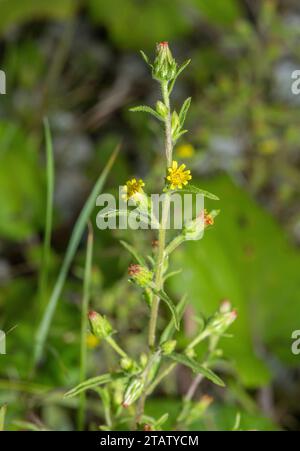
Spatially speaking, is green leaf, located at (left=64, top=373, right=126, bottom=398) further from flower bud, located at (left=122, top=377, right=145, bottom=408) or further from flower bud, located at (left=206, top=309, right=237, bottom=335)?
flower bud, located at (left=206, top=309, right=237, bottom=335)

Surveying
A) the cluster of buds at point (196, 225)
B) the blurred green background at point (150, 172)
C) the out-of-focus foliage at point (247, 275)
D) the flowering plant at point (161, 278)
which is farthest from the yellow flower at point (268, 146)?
the cluster of buds at point (196, 225)

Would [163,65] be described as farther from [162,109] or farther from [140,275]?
[140,275]

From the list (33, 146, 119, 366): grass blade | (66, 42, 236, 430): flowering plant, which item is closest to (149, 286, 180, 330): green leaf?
(66, 42, 236, 430): flowering plant

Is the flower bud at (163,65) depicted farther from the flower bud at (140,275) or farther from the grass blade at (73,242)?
the grass blade at (73,242)
